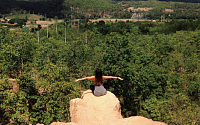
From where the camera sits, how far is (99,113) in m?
18.2

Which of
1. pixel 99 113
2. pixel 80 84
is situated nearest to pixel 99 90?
pixel 99 113

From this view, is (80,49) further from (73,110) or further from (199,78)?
(73,110)

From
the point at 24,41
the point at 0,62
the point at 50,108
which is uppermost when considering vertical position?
→ the point at 24,41

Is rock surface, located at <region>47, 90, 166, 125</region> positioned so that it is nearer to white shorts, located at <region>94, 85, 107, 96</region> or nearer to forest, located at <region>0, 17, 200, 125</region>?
white shorts, located at <region>94, 85, 107, 96</region>

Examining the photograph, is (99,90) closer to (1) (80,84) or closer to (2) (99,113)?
(2) (99,113)

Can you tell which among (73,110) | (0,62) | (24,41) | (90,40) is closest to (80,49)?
(24,41)

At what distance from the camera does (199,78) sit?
40688 millimetres

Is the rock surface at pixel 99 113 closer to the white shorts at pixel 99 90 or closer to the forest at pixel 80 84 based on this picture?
the white shorts at pixel 99 90

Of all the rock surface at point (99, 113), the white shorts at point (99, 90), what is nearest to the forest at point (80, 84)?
the rock surface at point (99, 113)

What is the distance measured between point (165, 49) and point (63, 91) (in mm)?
50551

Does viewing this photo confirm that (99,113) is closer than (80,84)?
Yes

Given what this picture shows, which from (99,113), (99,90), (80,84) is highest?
(99,90)

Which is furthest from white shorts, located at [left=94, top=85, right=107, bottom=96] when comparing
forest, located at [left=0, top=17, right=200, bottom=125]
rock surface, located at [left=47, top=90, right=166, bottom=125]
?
forest, located at [left=0, top=17, right=200, bottom=125]

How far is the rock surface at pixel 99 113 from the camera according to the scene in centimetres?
1725
